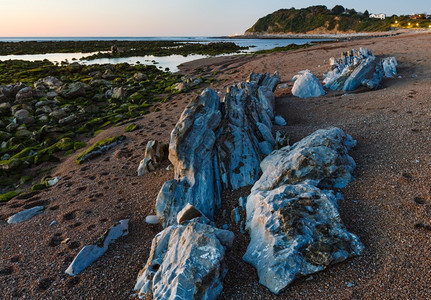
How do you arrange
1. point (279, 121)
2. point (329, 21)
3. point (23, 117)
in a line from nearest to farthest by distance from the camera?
point (279, 121), point (23, 117), point (329, 21)

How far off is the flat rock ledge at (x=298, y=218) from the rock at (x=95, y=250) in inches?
144

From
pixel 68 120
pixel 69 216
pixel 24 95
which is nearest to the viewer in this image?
pixel 69 216

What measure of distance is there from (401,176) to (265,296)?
5.36 metres

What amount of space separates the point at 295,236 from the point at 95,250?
4.99m

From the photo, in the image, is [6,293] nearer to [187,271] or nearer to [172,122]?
[187,271]

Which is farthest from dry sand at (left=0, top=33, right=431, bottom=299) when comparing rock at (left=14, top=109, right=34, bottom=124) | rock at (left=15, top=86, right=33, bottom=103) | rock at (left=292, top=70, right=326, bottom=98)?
rock at (left=15, top=86, right=33, bottom=103)

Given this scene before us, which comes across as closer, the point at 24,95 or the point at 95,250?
the point at 95,250

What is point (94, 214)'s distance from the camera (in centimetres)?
855

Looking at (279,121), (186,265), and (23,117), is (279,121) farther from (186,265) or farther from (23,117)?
(23,117)

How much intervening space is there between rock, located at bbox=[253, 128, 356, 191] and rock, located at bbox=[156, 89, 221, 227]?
1538 mm

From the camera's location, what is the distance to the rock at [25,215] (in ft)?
28.9

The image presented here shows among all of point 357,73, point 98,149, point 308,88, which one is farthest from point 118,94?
point 357,73

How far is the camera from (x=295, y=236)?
5621 mm

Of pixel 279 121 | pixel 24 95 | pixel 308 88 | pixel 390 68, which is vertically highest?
pixel 390 68
